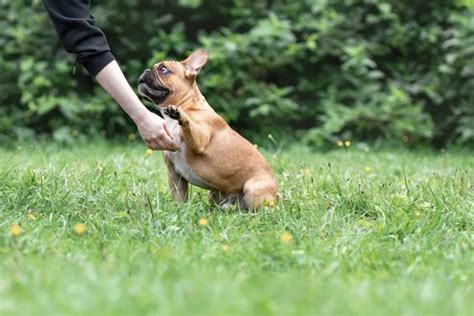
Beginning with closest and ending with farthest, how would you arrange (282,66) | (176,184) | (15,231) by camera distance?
(15,231)
(176,184)
(282,66)

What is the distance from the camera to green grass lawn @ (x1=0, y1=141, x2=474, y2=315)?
2590 millimetres

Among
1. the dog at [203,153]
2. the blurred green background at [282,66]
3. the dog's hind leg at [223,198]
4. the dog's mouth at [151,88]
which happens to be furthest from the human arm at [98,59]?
the blurred green background at [282,66]

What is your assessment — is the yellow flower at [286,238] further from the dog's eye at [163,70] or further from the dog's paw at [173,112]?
the dog's eye at [163,70]

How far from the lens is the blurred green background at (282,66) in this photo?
7.82 meters

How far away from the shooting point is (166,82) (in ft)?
15.0

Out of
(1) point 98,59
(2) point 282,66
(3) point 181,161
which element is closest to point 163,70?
(3) point 181,161

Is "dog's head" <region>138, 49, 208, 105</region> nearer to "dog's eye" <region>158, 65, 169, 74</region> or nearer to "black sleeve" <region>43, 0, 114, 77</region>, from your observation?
"dog's eye" <region>158, 65, 169, 74</region>

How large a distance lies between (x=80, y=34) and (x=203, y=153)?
91 centimetres

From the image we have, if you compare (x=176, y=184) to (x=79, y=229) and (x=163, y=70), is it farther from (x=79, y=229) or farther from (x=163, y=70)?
(x=79, y=229)

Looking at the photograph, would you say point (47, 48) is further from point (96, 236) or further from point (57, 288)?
point (57, 288)

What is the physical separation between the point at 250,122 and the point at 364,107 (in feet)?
3.79

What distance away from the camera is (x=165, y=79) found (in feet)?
15.0

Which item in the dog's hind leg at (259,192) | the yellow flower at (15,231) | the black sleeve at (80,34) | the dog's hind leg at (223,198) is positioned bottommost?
the dog's hind leg at (223,198)

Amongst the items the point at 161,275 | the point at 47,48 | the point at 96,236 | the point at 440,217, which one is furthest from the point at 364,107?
the point at 161,275
